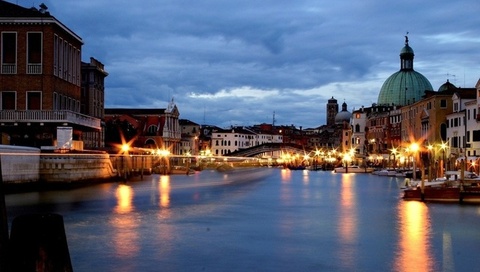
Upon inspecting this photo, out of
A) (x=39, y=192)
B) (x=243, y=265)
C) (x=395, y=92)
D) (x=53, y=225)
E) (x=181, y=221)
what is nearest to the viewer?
(x=53, y=225)

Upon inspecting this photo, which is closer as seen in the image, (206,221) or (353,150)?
(206,221)

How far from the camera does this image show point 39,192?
1213 inches

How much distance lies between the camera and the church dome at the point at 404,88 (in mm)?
101188

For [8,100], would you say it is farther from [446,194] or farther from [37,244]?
[37,244]

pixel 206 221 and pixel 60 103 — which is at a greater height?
pixel 60 103

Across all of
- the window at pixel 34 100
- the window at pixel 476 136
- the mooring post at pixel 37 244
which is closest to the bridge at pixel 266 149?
the window at pixel 476 136

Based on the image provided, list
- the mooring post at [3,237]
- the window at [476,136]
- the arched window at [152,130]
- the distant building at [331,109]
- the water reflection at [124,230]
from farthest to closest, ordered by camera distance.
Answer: the distant building at [331,109]
the arched window at [152,130]
the window at [476,136]
the water reflection at [124,230]
the mooring post at [3,237]

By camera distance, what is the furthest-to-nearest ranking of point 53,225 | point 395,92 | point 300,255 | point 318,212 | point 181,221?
point 395,92 < point 318,212 < point 181,221 < point 300,255 < point 53,225

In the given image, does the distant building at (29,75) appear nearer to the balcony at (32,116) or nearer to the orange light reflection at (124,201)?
the balcony at (32,116)

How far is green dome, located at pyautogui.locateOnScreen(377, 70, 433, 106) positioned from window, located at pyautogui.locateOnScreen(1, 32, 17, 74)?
236ft

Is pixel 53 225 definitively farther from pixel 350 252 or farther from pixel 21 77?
pixel 21 77

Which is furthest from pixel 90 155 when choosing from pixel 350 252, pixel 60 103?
pixel 350 252

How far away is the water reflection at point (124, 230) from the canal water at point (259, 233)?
2 centimetres

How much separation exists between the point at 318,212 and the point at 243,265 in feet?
41.4
